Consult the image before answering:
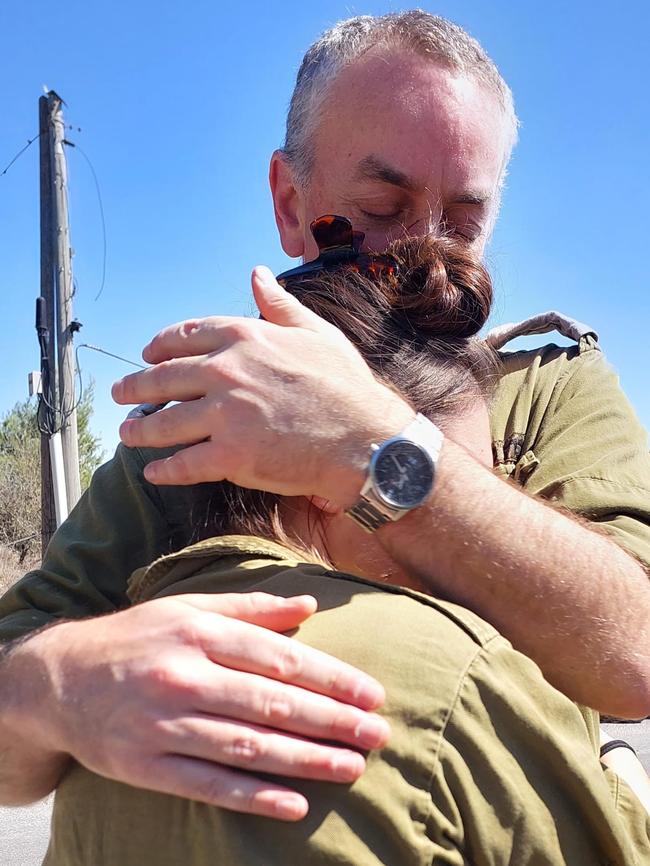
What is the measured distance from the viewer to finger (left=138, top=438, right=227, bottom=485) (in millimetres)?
1184

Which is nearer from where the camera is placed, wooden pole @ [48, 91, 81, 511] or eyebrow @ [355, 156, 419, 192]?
eyebrow @ [355, 156, 419, 192]

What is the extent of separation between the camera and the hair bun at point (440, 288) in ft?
4.55

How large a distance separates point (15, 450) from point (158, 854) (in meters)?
17.5

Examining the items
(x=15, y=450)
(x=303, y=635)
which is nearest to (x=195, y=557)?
(x=303, y=635)

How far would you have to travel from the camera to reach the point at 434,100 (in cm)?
189

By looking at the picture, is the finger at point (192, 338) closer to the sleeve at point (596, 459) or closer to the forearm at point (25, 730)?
the forearm at point (25, 730)

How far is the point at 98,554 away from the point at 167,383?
650 mm

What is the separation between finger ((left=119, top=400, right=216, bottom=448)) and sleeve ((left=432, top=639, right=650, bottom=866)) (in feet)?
1.76

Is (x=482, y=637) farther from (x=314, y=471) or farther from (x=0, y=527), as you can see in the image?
(x=0, y=527)

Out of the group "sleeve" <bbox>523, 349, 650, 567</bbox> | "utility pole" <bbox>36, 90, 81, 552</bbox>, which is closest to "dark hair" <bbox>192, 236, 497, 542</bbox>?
"sleeve" <bbox>523, 349, 650, 567</bbox>

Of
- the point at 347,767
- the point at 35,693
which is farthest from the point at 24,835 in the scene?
the point at 347,767

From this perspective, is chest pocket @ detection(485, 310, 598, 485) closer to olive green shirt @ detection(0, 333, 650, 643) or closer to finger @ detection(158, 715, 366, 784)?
olive green shirt @ detection(0, 333, 650, 643)

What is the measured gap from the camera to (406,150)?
187cm

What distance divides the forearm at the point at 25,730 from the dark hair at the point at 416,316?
0.34 m
